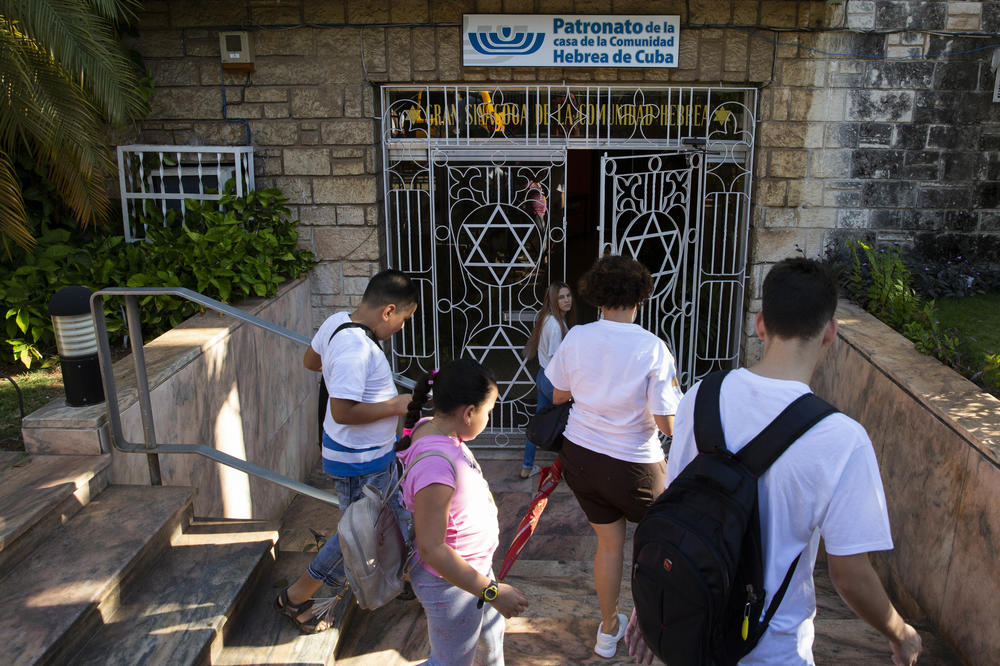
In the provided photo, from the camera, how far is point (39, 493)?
9.20ft

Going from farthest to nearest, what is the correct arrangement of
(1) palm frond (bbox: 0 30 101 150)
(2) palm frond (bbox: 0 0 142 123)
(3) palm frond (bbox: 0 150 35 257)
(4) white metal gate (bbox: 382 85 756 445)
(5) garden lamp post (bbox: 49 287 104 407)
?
(4) white metal gate (bbox: 382 85 756 445) < (3) palm frond (bbox: 0 150 35 257) < (1) palm frond (bbox: 0 30 101 150) < (2) palm frond (bbox: 0 0 142 123) < (5) garden lamp post (bbox: 49 287 104 407)

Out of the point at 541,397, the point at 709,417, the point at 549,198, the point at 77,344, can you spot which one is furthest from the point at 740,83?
the point at 77,344

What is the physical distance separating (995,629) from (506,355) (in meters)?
4.42

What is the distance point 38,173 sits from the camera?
201 inches

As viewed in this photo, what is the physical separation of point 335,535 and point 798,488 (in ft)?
5.87

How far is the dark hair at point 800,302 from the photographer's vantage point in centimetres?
176

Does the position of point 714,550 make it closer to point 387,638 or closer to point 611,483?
point 611,483

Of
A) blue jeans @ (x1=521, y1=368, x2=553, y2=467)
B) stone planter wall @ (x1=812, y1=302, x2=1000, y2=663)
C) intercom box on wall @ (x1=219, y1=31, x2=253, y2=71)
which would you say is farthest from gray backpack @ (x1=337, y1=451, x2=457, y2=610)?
intercom box on wall @ (x1=219, y1=31, x2=253, y2=71)

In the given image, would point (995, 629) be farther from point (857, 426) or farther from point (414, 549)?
point (414, 549)

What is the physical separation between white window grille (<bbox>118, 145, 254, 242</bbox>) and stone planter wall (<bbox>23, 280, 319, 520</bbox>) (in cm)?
96

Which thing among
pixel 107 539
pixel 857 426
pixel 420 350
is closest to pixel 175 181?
pixel 420 350

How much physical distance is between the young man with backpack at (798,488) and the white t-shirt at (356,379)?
134 centimetres

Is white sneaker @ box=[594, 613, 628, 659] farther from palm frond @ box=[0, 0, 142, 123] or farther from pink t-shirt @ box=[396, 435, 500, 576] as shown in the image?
palm frond @ box=[0, 0, 142, 123]

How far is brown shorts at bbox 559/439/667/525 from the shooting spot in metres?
2.75
